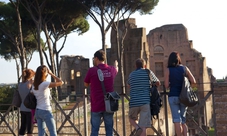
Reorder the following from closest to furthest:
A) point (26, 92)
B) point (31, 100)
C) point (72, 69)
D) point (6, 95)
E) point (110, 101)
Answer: point (110, 101) → point (31, 100) → point (26, 92) → point (6, 95) → point (72, 69)

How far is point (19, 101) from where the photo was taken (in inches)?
199

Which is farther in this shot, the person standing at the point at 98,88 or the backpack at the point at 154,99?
the backpack at the point at 154,99

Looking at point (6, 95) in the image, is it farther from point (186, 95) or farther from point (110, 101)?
point (186, 95)

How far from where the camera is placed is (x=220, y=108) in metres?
4.80

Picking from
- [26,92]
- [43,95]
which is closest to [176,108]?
[43,95]

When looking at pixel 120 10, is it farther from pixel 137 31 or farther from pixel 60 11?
pixel 137 31

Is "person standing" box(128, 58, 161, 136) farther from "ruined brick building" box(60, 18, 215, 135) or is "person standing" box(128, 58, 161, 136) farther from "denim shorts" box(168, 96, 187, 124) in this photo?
"ruined brick building" box(60, 18, 215, 135)

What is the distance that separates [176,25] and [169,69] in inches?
1200

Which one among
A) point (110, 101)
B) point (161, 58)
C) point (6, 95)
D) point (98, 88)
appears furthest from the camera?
point (161, 58)

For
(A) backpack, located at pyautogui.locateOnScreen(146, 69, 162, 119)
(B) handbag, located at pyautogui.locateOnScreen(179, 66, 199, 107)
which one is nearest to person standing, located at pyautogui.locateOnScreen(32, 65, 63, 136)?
(A) backpack, located at pyautogui.locateOnScreen(146, 69, 162, 119)

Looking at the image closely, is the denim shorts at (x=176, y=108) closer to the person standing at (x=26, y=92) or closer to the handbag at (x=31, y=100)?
the handbag at (x=31, y=100)

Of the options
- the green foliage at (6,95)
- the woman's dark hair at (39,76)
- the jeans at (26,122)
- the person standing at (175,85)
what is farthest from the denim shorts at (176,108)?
the green foliage at (6,95)

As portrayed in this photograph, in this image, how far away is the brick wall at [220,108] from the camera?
4.75 metres

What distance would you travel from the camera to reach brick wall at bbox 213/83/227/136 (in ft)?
15.6
